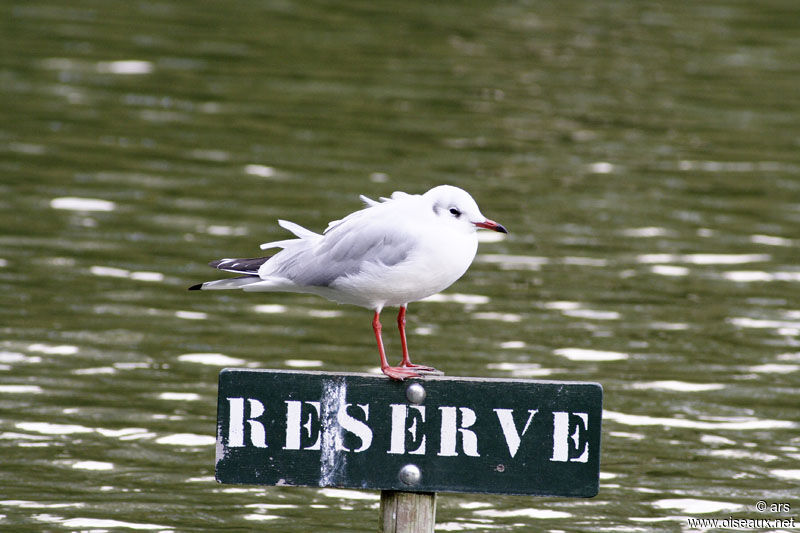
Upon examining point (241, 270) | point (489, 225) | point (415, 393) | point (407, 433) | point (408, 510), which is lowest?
point (408, 510)

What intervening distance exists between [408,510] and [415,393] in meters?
0.38

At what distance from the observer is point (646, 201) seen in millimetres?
12398

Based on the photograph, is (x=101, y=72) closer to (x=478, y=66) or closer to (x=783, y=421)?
(x=478, y=66)

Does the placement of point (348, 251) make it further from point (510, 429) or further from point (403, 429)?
point (510, 429)

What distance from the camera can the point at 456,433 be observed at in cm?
412

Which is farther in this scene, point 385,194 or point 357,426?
point 385,194

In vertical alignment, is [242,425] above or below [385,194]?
above

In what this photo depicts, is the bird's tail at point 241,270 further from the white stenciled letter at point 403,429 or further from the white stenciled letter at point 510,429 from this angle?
the white stenciled letter at point 510,429

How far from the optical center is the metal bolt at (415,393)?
162 inches

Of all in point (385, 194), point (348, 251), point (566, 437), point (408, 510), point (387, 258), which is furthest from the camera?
point (385, 194)

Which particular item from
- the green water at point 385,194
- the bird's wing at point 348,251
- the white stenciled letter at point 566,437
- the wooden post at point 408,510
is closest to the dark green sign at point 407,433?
the white stenciled letter at point 566,437

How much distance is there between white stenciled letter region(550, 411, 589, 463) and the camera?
13.4ft

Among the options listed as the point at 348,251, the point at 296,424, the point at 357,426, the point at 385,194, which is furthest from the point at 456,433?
the point at 385,194

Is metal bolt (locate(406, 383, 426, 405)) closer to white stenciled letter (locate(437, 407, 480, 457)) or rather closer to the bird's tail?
white stenciled letter (locate(437, 407, 480, 457))
